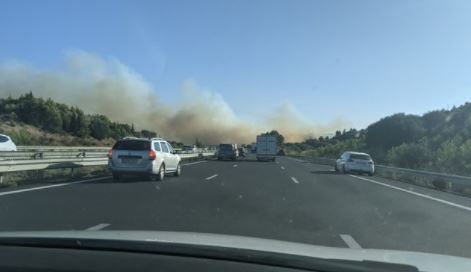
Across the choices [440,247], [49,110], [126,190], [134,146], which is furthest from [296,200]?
[49,110]

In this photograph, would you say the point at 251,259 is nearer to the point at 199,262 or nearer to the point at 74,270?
the point at 199,262

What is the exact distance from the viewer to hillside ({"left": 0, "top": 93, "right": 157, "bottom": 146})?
84.2 m

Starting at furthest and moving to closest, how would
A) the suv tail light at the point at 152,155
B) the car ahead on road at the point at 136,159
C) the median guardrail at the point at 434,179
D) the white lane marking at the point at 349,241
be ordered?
the median guardrail at the point at 434,179
the suv tail light at the point at 152,155
the car ahead on road at the point at 136,159
the white lane marking at the point at 349,241

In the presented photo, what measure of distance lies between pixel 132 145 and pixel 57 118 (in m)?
75.5

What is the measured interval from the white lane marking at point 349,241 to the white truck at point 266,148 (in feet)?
155

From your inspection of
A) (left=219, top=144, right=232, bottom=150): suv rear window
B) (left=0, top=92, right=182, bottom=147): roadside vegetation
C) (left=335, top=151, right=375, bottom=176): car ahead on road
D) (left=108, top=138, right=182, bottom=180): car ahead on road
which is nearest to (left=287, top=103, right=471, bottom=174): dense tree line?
(left=335, top=151, right=375, bottom=176): car ahead on road

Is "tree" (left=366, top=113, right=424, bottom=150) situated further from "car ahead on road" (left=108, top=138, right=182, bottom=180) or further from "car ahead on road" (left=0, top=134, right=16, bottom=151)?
"car ahead on road" (left=108, top=138, right=182, bottom=180)

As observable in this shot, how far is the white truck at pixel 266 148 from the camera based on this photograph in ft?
186

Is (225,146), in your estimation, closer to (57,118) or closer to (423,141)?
(423,141)

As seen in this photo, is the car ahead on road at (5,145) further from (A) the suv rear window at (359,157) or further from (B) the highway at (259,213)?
(A) the suv rear window at (359,157)

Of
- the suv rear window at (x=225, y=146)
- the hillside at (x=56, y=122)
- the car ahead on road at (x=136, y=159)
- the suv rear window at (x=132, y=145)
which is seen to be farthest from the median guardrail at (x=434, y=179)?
the hillside at (x=56, y=122)

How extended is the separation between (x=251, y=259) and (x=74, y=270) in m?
1.15

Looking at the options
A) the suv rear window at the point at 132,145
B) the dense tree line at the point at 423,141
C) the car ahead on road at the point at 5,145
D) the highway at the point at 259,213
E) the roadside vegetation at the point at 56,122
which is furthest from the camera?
the roadside vegetation at the point at 56,122

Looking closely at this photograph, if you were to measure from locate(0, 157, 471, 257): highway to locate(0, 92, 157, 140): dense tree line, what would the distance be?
69.8 metres
